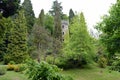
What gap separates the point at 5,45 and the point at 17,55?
378cm

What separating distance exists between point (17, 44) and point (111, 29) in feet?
82.8

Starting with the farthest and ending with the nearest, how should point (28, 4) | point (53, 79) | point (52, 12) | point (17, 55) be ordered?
point (52, 12) → point (28, 4) → point (17, 55) → point (53, 79)

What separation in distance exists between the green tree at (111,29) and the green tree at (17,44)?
2268cm

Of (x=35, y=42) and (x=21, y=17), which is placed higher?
(x=21, y=17)

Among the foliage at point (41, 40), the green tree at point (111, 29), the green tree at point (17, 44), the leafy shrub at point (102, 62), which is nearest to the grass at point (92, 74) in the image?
the leafy shrub at point (102, 62)

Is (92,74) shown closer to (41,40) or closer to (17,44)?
(17,44)

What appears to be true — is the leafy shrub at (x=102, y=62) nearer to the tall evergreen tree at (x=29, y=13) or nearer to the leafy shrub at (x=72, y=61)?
the leafy shrub at (x=72, y=61)

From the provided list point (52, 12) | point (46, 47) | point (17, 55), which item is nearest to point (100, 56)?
point (46, 47)

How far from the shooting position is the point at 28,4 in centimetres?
6419

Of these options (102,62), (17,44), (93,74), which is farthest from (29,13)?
(93,74)

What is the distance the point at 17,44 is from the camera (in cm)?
4472

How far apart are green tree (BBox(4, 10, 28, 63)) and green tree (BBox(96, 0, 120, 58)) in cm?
2268

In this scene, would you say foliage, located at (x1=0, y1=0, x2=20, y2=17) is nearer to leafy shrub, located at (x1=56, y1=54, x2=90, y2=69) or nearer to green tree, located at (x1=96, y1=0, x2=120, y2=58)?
green tree, located at (x1=96, y1=0, x2=120, y2=58)

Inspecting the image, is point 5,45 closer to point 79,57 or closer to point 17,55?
point 17,55
